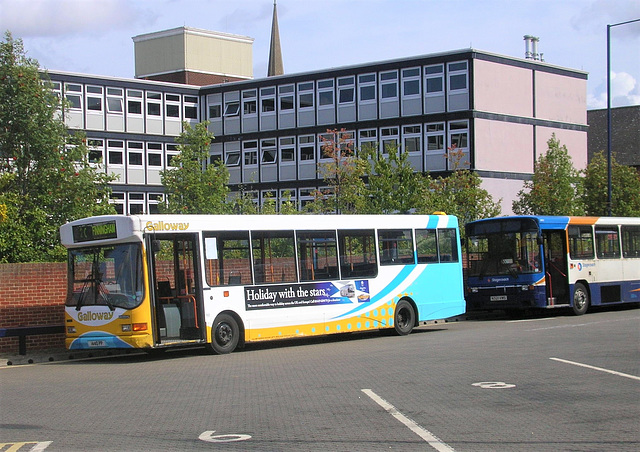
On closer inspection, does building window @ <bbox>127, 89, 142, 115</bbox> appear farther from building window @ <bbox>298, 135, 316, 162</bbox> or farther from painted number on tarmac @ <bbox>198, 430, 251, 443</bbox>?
painted number on tarmac @ <bbox>198, 430, 251, 443</bbox>

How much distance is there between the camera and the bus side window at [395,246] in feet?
71.8

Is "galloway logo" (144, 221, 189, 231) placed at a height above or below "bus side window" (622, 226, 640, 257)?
above

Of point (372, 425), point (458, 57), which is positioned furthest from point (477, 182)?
point (372, 425)

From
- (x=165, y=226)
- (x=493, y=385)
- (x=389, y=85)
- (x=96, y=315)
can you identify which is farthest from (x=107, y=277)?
(x=389, y=85)

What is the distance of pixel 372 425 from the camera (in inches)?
367

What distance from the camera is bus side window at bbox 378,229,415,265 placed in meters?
21.9

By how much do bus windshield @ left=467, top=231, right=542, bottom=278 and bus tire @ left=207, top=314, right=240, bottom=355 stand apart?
11.2 metres

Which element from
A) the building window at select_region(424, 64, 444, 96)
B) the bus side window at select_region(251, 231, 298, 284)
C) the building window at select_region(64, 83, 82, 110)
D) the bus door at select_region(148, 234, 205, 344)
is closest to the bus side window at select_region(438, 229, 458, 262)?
the bus side window at select_region(251, 231, 298, 284)

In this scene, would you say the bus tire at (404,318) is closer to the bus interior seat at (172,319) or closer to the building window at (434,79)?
the bus interior seat at (172,319)

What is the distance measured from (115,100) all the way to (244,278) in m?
40.2

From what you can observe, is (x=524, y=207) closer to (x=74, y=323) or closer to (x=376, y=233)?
(x=376, y=233)

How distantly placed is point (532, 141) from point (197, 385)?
44395 millimetres

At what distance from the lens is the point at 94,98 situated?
55469 millimetres

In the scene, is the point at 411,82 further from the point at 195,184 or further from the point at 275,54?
the point at 275,54
